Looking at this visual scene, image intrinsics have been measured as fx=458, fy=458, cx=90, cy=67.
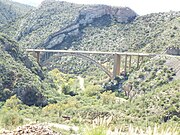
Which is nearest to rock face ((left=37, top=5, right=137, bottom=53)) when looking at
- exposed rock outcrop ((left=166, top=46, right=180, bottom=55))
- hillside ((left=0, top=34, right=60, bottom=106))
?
exposed rock outcrop ((left=166, top=46, right=180, bottom=55))

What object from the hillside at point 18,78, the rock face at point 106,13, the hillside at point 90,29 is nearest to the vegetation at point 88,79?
the hillside at point 18,78

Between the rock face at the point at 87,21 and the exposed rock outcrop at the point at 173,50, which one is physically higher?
the rock face at the point at 87,21

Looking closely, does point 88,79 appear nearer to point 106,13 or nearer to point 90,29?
point 90,29

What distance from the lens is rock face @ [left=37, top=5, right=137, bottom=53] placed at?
77750 millimetres

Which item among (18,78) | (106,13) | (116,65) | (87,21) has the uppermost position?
(106,13)

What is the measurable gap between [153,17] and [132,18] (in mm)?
5083

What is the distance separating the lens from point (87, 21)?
79.6 metres

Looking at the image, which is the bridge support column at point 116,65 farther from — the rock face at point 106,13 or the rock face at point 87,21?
the rock face at point 106,13

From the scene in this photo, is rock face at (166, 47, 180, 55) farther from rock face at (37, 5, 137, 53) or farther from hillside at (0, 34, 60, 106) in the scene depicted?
rock face at (37, 5, 137, 53)

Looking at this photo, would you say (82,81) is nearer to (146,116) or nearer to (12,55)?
(12,55)

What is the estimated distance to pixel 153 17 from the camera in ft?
245

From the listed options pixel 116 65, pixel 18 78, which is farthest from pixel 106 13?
pixel 18 78

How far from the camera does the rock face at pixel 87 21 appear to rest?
3061 inches

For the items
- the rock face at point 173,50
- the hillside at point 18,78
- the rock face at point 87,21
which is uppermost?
the rock face at point 87,21
